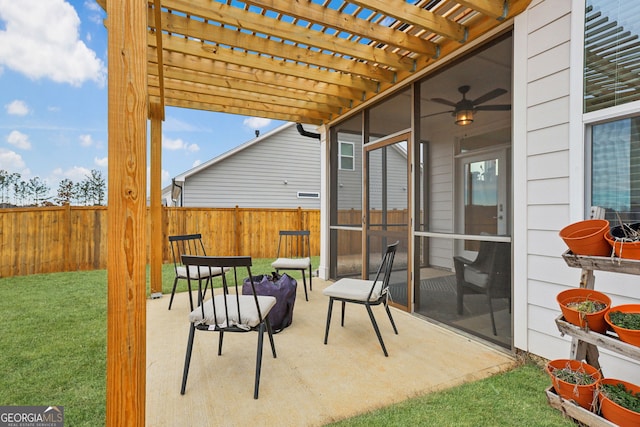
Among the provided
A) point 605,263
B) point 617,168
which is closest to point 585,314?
point 605,263

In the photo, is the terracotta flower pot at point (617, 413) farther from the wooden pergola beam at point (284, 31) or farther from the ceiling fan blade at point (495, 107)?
the wooden pergola beam at point (284, 31)

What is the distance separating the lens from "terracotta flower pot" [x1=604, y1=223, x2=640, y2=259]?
136 cm

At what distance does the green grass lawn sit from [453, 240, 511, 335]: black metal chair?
1.89 feet

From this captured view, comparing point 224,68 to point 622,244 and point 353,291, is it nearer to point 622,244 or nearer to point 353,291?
point 353,291

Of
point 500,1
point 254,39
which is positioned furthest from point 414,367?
point 254,39

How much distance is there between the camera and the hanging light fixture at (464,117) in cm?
279

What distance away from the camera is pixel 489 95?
2631mm

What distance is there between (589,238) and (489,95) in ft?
5.25

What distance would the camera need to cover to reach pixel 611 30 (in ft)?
6.17

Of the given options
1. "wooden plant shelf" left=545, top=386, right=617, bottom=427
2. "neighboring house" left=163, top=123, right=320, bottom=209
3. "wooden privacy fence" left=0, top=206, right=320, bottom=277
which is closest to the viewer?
"wooden plant shelf" left=545, top=386, right=617, bottom=427

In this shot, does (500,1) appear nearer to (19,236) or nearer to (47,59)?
(19,236)

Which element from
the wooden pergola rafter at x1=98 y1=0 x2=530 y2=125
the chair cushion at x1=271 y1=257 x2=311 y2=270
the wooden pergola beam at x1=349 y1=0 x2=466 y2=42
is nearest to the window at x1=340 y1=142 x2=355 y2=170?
the wooden pergola rafter at x1=98 y1=0 x2=530 y2=125

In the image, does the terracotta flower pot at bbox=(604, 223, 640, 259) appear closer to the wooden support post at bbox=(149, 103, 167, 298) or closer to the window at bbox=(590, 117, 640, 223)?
the window at bbox=(590, 117, 640, 223)

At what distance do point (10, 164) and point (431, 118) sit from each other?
9094 millimetres
